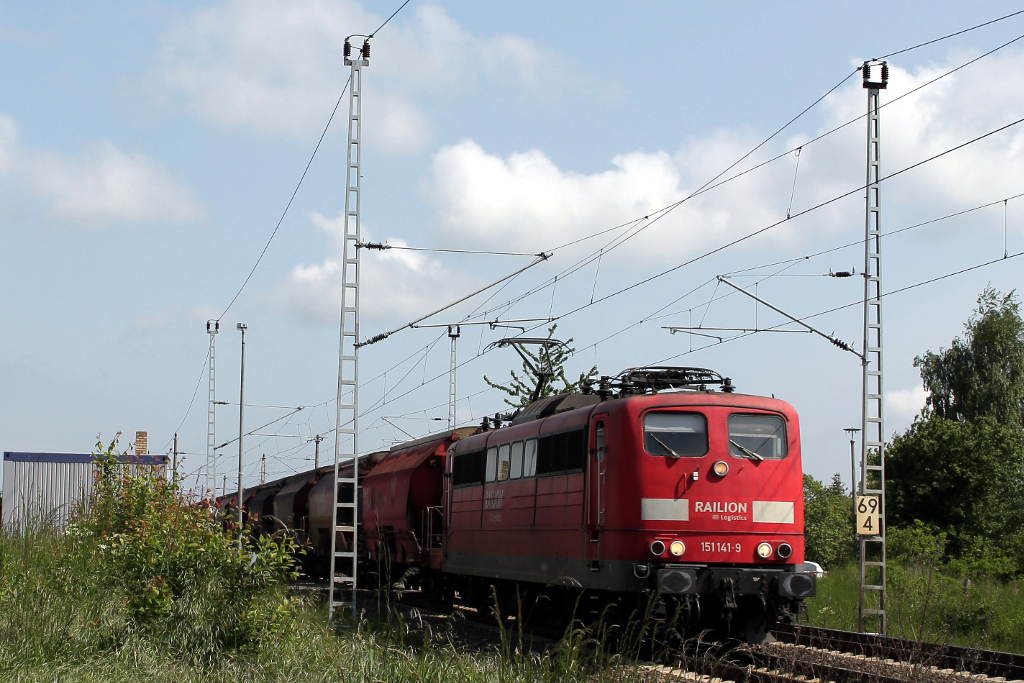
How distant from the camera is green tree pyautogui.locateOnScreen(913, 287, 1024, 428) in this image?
183 feet

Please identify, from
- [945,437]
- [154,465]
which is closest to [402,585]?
[154,465]

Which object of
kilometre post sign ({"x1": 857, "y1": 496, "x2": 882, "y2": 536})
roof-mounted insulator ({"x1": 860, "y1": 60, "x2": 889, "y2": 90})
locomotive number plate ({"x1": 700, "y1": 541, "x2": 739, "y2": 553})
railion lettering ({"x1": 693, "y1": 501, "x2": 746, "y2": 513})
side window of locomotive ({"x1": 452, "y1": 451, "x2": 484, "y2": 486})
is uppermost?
roof-mounted insulator ({"x1": 860, "y1": 60, "x2": 889, "y2": 90})

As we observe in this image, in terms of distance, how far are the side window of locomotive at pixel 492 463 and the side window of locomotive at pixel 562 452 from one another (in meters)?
2.10

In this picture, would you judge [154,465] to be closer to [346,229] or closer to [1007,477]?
[346,229]

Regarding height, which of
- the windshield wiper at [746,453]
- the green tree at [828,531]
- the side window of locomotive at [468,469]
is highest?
the windshield wiper at [746,453]

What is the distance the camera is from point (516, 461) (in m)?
18.2

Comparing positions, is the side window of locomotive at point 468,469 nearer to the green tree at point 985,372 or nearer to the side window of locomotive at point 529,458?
the side window of locomotive at point 529,458

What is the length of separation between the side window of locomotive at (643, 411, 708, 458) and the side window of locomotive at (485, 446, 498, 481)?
5.11m

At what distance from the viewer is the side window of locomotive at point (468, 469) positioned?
20109mm

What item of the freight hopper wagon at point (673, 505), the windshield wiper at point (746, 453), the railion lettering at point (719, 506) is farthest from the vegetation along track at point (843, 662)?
the windshield wiper at point (746, 453)

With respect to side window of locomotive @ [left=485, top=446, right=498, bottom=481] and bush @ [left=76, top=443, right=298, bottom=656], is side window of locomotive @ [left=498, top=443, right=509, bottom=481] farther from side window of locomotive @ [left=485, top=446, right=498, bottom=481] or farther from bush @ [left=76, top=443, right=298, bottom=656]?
bush @ [left=76, top=443, right=298, bottom=656]

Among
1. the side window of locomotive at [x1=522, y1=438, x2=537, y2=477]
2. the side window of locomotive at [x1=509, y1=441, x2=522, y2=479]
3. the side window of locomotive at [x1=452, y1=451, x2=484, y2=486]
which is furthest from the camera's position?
the side window of locomotive at [x1=452, y1=451, x2=484, y2=486]

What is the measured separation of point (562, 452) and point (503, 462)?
8.90ft

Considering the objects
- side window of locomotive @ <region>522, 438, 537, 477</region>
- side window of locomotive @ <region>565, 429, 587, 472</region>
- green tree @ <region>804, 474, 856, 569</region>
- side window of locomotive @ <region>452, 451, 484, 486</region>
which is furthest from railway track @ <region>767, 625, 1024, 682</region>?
green tree @ <region>804, 474, 856, 569</region>
